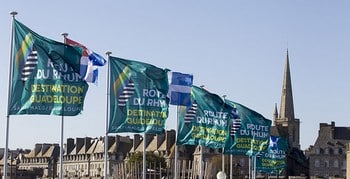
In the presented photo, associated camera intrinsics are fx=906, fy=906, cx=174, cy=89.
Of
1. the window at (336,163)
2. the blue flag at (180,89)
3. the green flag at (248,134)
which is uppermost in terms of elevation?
the blue flag at (180,89)

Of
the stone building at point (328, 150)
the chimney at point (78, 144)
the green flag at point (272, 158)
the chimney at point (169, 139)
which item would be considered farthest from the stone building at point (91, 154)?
the green flag at point (272, 158)

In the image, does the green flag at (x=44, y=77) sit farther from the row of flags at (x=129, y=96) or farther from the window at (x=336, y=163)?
the window at (x=336, y=163)

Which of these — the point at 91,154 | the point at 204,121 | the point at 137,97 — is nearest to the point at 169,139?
the point at 91,154

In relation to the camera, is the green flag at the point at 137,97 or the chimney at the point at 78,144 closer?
the green flag at the point at 137,97

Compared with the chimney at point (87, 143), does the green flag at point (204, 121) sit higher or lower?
lower

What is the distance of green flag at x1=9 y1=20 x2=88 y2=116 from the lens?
31.3 m

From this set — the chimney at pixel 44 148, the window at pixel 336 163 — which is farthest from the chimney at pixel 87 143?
the window at pixel 336 163

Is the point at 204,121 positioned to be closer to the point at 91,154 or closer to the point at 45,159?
the point at 91,154

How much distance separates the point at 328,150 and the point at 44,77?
474ft

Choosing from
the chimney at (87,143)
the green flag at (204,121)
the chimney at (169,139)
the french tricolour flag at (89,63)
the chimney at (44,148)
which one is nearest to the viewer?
the french tricolour flag at (89,63)

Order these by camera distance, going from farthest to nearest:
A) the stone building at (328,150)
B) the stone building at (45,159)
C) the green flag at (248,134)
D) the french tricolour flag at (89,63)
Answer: the stone building at (45,159)
the stone building at (328,150)
the green flag at (248,134)
the french tricolour flag at (89,63)

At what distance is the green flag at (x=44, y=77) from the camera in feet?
103

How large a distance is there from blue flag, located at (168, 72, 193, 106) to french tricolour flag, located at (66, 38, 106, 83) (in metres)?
6.74

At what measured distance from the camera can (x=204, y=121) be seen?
44750 mm
